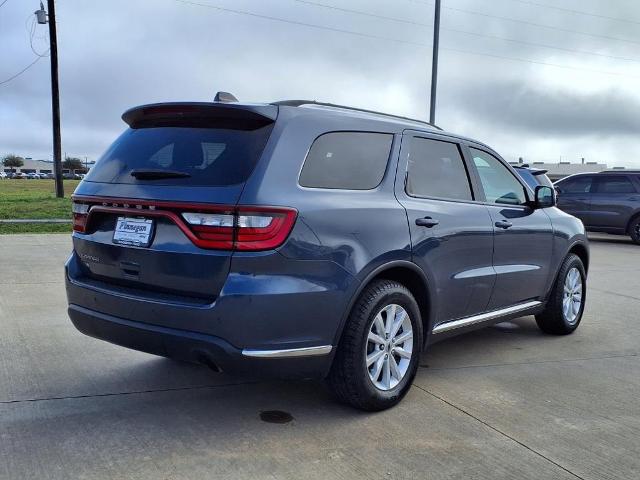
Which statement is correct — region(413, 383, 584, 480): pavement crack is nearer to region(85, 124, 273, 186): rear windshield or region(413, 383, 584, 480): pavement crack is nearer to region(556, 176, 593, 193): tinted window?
region(85, 124, 273, 186): rear windshield

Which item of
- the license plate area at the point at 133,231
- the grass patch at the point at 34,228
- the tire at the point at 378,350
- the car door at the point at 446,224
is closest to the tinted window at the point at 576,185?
the grass patch at the point at 34,228

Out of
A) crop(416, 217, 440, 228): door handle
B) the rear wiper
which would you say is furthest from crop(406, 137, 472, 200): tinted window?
the rear wiper

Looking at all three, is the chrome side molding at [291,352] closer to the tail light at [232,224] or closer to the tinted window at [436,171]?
the tail light at [232,224]

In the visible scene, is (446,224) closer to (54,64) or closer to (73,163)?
(54,64)

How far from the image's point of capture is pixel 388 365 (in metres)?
3.94

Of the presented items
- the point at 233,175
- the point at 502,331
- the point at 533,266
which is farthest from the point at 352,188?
the point at 502,331

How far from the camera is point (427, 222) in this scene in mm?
4156

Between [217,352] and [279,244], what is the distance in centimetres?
64

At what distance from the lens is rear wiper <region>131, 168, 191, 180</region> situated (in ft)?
11.5

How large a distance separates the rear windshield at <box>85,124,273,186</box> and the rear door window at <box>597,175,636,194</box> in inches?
576

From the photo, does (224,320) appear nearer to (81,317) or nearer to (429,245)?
(81,317)

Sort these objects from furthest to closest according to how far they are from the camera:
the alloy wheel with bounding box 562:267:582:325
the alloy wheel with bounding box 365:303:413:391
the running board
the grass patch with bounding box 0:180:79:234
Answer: the grass patch with bounding box 0:180:79:234 → the alloy wheel with bounding box 562:267:582:325 → the running board → the alloy wheel with bounding box 365:303:413:391

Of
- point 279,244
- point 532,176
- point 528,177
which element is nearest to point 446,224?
point 279,244

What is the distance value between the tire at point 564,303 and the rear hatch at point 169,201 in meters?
3.54
